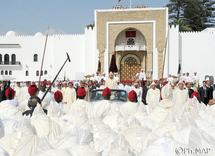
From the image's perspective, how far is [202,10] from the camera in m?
48.9

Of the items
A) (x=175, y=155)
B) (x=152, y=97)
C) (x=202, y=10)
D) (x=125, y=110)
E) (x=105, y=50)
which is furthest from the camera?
(x=202, y=10)

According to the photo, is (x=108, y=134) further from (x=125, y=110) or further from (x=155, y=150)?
(x=125, y=110)

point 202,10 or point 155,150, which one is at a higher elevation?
point 202,10

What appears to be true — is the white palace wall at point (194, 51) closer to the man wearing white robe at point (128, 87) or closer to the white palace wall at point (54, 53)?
the white palace wall at point (54, 53)

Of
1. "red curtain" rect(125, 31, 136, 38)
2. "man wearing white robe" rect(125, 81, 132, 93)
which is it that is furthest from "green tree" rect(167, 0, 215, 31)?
"man wearing white robe" rect(125, 81, 132, 93)

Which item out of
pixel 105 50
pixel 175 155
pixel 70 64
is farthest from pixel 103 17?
pixel 175 155

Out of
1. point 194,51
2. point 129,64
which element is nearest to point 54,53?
point 129,64

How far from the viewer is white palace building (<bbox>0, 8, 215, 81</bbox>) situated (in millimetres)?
30766

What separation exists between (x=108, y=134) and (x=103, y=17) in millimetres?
28634

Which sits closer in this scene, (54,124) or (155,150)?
(155,150)

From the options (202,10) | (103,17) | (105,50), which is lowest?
(105,50)

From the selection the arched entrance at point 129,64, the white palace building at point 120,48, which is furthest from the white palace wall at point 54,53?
the arched entrance at point 129,64

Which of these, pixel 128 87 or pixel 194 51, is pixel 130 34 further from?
pixel 128 87

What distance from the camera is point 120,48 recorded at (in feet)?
102
